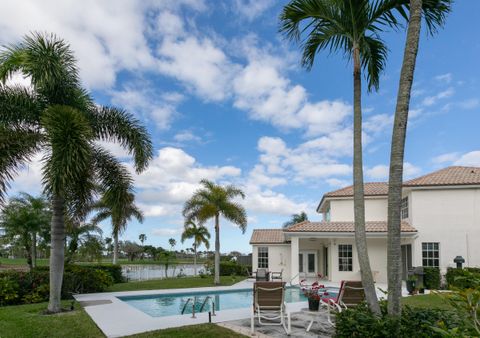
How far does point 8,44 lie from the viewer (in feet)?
34.5

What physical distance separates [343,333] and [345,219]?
21.0 m

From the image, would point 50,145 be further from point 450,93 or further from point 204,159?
point 450,93

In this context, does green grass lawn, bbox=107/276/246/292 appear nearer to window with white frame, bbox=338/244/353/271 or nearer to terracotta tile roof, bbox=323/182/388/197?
window with white frame, bbox=338/244/353/271

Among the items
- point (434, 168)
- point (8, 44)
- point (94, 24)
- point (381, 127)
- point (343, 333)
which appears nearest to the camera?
point (343, 333)

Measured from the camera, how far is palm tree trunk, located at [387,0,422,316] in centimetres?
555

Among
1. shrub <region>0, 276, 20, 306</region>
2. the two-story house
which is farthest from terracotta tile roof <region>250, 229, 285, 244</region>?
shrub <region>0, 276, 20, 306</region>

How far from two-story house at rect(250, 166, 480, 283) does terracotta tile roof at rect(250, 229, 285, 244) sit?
12.8 feet

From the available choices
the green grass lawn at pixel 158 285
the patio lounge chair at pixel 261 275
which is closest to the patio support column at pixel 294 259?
the patio lounge chair at pixel 261 275

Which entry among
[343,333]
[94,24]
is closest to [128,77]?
[94,24]

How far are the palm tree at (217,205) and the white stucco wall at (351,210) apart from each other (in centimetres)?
736

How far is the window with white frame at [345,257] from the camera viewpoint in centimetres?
2277

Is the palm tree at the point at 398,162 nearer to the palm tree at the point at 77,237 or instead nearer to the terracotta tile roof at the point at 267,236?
the palm tree at the point at 77,237

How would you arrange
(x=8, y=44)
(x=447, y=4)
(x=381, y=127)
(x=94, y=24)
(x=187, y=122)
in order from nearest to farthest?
(x=447, y=4) < (x=8, y=44) < (x=94, y=24) < (x=381, y=127) < (x=187, y=122)

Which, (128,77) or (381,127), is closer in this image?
(381,127)
